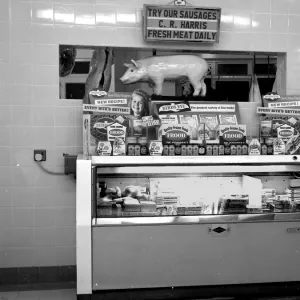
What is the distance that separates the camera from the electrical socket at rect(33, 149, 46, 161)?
13.0 feet

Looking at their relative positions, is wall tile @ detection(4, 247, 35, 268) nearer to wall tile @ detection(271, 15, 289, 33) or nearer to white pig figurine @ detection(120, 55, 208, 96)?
white pig figurine @ detection(120, 55, 208, 96)

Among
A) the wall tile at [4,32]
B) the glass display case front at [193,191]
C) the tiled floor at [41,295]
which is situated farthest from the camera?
the wall tile at [4,32]

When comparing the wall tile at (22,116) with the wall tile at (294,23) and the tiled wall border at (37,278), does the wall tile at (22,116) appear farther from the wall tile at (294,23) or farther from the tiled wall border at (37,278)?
the wall tile at (294,23)

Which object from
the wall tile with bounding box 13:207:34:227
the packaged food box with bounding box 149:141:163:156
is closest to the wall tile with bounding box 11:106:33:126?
the wall tile with bounding box 13:207:34:227

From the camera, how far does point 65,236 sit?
Answer: 403 centimetres

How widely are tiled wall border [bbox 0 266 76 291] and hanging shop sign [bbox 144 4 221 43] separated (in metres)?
2.20

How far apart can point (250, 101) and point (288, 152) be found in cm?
82

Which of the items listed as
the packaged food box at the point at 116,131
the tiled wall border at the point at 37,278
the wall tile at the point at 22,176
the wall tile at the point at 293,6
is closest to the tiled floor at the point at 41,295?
the tiled wall border at the point at 37,278

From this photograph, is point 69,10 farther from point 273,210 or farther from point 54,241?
point 273,210

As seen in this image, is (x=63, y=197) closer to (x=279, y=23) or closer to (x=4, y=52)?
(x=4, y=52)

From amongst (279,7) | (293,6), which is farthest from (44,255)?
(293,6)

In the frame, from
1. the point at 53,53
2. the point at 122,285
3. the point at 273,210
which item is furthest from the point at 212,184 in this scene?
the point at 53,53

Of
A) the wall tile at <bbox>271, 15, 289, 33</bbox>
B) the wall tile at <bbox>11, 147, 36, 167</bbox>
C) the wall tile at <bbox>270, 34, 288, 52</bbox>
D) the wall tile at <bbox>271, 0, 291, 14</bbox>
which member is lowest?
the wall tile at <bbox>11, 147, 36, 167</bbox>

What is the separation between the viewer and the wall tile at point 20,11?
12.9 ft
